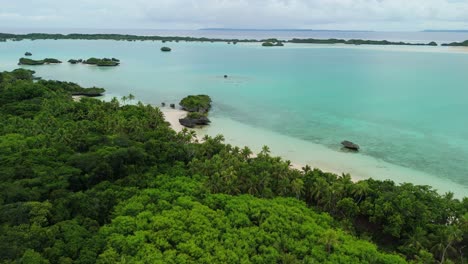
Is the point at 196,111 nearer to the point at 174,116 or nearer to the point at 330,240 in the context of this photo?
the point at 174,116

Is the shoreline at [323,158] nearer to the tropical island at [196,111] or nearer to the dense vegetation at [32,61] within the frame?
the tropical island at [196,111]

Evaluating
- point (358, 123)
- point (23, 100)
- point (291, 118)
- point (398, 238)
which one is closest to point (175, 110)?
point (291, 118)

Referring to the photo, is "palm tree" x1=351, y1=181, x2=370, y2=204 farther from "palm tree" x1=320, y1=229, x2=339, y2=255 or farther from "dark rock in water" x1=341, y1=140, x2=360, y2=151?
"dark rock in water" x1=341, y1=140, x2=360, y2=151

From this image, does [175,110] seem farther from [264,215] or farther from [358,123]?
[264,215]

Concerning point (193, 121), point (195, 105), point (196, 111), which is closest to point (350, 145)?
point (193, 121)

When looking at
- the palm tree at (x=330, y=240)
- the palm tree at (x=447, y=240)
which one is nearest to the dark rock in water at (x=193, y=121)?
the palm tree at (x=330, y=240)

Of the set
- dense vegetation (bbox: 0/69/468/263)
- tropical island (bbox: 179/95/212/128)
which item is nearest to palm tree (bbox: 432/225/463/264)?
dense vegetation (bbox: 0/69/468/263)
